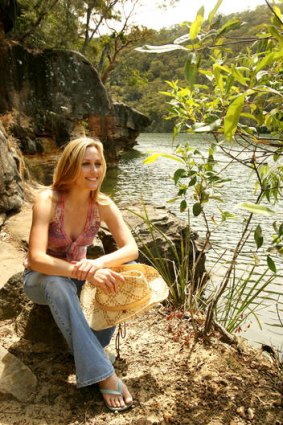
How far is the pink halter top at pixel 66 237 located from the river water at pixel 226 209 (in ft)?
1.69

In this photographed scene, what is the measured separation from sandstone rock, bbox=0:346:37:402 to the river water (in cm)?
113

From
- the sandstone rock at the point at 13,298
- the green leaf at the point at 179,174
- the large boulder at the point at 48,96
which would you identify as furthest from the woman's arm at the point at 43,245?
the large boulder at the point at 48,96

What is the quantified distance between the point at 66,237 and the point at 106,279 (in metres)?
0.36

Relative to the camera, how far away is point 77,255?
2.06 metres

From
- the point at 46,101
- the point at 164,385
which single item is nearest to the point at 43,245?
the point at 164,385

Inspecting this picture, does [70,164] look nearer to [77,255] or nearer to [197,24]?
[77,255]

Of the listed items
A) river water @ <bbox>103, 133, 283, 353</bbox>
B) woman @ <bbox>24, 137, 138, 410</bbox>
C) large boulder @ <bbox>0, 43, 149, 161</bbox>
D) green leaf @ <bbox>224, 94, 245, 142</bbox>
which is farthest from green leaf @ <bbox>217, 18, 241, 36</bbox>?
large boulder @ <bbox>0, 43, 149, 161</bbox>

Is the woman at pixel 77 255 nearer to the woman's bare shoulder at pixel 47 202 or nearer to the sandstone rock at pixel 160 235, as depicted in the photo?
the woman's bare shoulder at pixel 47 202

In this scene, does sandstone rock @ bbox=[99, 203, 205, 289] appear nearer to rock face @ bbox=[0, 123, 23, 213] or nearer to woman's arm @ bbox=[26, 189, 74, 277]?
rock face @ bbox=[0, 123, 23, 213]

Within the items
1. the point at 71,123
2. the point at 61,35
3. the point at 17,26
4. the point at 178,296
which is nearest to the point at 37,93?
the point at 71,123

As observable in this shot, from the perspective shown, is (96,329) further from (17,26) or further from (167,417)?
(17,26)

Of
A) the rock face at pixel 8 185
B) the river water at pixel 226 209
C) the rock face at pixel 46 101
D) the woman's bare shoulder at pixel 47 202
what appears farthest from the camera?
the rock face at pixel 46 101

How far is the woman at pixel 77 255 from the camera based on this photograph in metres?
1.77

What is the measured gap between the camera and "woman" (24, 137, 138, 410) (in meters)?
1.77
